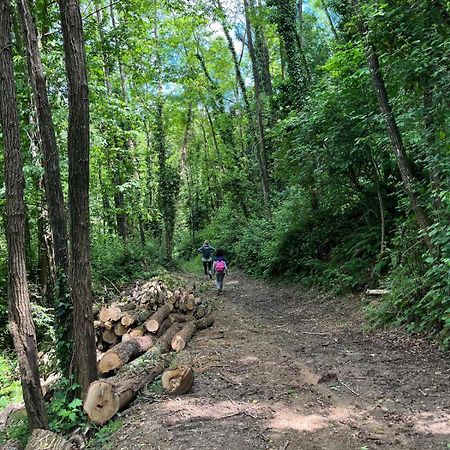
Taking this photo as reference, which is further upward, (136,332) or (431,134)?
(431,134)

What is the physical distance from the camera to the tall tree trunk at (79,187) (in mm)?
6082

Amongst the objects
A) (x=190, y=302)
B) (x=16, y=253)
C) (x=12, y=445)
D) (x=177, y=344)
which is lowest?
(x=12, y=445)

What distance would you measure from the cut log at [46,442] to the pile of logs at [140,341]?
474 millimetres

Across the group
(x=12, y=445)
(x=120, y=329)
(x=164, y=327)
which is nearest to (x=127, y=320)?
(x=120, y=329)

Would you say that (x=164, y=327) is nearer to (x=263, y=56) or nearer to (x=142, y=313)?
(x=142, y=313)

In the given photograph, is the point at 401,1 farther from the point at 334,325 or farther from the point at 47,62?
the point at 47,62

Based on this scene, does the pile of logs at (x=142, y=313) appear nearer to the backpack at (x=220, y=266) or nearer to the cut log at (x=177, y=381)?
the cut log at (x=177, y=381)

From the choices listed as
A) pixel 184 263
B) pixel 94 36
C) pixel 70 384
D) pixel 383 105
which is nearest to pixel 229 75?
pixel 184 263

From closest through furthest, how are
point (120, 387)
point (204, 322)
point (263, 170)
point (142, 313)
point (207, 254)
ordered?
point (120, 387)
point (142, 313)
point (204, 322)
point (207, 254)
point (263, 170)

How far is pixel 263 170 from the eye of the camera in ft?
70.1

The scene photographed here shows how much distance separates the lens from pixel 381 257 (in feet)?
36.3

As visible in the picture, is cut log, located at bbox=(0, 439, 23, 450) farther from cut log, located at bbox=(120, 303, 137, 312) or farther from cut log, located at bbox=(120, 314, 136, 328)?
cut log, located at bbox=(120, 303, 137, 312)

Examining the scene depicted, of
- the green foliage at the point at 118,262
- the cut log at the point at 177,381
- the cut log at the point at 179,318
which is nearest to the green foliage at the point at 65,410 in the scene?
the cut log at the point at 177,381

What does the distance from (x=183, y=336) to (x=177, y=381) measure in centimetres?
267
